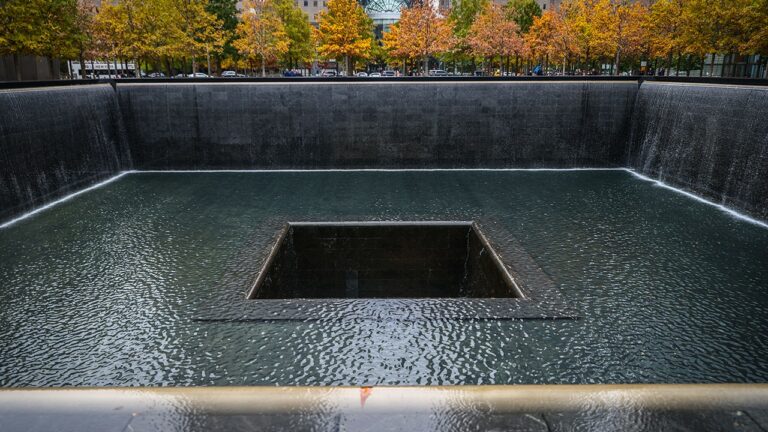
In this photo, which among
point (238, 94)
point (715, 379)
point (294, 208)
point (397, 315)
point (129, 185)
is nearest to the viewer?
point (715, 379)

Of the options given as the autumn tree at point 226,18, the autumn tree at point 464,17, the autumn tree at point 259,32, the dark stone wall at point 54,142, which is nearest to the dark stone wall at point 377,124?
the dark stone wall at point 54,142

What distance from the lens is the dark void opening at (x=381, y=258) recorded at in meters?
8.59

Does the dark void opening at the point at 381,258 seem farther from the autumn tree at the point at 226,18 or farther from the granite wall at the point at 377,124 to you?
the autumn tree at the point at 226,18

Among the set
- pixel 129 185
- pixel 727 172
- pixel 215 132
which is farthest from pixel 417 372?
pixel 215 132

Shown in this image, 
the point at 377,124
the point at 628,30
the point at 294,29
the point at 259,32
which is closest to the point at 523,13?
the point at 628,30

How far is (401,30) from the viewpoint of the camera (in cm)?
3023

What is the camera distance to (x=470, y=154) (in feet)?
50.8

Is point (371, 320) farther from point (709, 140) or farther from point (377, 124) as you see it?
point (377, 124)

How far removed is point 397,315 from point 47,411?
3.54m

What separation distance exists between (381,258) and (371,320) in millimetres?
3007

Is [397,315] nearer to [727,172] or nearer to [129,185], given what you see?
[727,172]

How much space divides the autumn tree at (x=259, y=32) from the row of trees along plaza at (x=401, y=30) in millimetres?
58

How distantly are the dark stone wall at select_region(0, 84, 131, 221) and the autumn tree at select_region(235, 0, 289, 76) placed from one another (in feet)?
53.3

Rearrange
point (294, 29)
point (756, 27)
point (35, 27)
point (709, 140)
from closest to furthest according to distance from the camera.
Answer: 1. point (709, 140)
2. point (35, 27)
3. point (756, 27)
4. point (294, 29)
